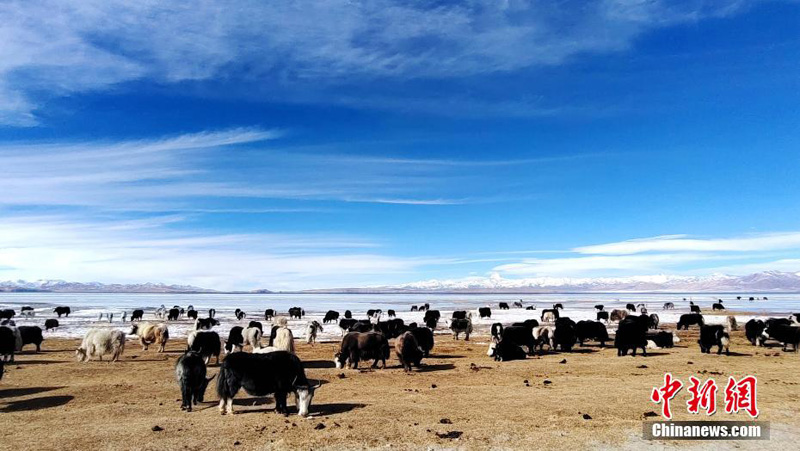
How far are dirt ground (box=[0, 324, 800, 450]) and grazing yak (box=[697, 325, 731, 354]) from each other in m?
1.97

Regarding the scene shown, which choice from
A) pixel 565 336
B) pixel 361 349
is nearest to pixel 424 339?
pixel 361 349

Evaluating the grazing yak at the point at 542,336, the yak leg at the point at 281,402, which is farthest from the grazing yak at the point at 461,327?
the yak leg at the point at 281,402

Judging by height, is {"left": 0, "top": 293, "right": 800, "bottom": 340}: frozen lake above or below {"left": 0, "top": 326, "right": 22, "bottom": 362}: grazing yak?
below

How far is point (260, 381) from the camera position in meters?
13.5

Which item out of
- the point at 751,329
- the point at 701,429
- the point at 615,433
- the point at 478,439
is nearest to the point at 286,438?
Answer: the point at 478,439

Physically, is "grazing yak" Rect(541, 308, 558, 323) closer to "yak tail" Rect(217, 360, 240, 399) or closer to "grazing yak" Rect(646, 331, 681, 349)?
"grazing yak" Rect(646, 331, 681, 349)

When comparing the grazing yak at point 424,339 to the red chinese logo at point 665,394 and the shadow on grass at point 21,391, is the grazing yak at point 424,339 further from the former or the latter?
the shadow on grass at point 21,391

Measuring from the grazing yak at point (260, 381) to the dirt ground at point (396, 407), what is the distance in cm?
53

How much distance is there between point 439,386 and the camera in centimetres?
1803

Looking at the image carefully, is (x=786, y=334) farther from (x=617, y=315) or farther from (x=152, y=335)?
(x=152, y=335)

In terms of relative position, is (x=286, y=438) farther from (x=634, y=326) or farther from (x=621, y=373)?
(x=634, y=326)

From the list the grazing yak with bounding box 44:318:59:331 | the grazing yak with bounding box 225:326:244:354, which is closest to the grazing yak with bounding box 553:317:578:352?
the grazing yak with bounding box 225:326:244:354

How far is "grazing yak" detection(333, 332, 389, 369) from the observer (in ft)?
73.3

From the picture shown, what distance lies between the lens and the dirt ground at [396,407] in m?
11.3
